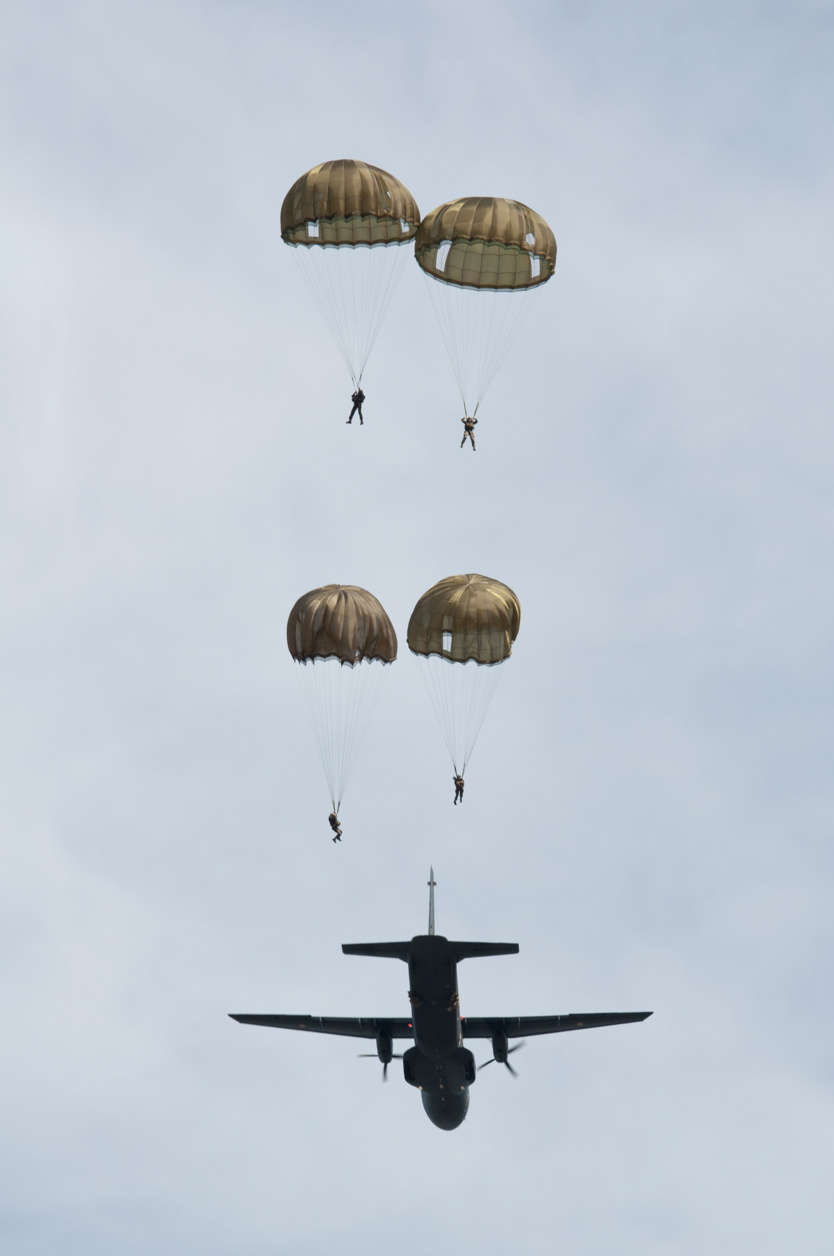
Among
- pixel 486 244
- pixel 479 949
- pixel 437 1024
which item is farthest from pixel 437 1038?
pixel 486 244

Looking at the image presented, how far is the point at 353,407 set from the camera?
54.3m

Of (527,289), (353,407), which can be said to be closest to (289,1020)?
(353,407)

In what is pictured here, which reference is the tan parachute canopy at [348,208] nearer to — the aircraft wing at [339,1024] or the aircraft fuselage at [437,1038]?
the aircraft fuselage at [437,1038]

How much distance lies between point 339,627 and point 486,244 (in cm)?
1340

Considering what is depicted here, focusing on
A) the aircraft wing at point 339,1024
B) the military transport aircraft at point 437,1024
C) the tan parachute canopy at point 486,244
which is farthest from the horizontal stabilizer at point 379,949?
the tan parachute canopy at point 486,244

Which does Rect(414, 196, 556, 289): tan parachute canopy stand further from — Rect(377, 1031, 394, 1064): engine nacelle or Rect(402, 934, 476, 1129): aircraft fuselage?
Rect(377, 1031, 394, 1064): engine nacelle

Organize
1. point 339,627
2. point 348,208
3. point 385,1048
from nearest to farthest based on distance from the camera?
point 348,208
point 339,627
point 385,1048

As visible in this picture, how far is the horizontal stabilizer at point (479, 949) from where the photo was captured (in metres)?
51.6

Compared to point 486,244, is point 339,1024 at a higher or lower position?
lower

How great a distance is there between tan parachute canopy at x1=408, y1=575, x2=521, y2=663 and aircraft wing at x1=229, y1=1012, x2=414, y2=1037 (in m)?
14.3

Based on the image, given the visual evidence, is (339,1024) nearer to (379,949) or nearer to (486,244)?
(379,949)

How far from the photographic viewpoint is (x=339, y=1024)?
60.1 metres

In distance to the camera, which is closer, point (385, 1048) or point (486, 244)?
point (486, 244)

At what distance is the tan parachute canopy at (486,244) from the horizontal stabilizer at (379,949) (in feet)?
71.3
